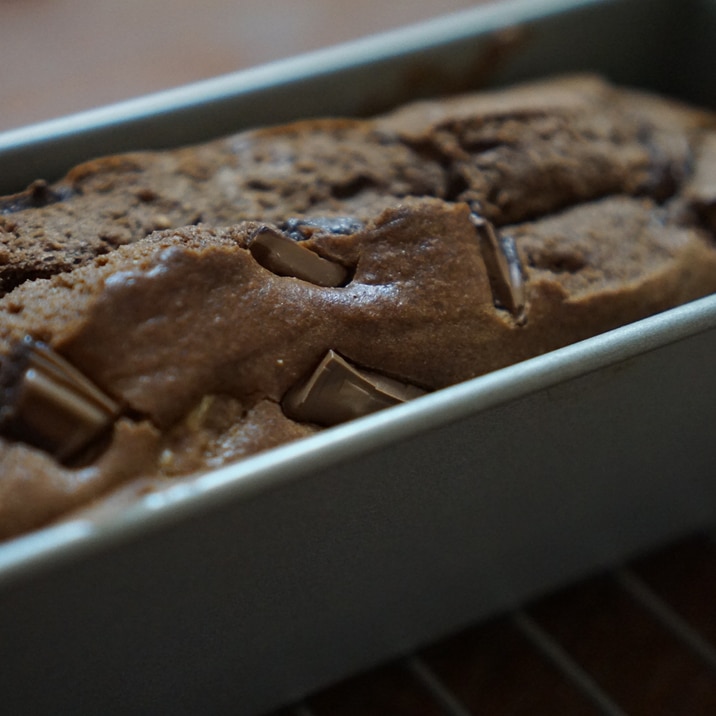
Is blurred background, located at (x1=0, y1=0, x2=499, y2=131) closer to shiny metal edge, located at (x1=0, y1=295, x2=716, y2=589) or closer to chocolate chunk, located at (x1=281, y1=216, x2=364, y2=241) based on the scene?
chocolate chunk, located at (x1=281, y1=216, x2=364, y2=241)

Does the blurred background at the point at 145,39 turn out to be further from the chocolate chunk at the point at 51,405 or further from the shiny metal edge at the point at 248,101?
the chocolate chunk at the point at 51,405

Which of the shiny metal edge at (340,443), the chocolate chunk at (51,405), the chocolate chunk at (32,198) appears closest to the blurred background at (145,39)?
the chocolate chunk at (32,198)

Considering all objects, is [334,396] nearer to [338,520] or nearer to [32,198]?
[338,520]

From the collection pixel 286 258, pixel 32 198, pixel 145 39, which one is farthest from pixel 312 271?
pixel 145 39

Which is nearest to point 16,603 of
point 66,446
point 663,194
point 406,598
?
point 66,446

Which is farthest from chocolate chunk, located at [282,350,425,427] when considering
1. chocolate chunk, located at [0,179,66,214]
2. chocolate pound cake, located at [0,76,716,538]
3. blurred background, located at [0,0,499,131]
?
blurred background, located at [0,0,499,131]
